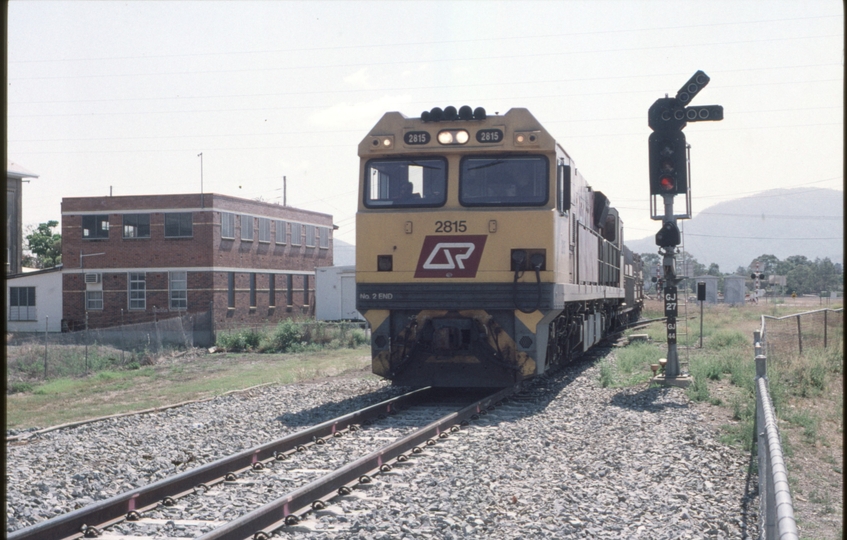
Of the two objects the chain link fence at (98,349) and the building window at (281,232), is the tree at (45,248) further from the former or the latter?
the chain link fence at (98,349)

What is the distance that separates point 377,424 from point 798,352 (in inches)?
472

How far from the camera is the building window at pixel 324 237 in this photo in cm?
5066

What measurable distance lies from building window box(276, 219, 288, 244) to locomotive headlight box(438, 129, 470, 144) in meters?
34.5

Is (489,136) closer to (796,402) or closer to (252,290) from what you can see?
(796,402)

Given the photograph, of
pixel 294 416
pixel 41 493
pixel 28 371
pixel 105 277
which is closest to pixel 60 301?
pixel 105 277

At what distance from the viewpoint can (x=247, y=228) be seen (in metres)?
42.2

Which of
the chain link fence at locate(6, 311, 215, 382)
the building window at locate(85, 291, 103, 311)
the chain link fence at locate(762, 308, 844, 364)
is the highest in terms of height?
the building window at locate(85, 291, 103, 311)

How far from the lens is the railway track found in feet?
18.0

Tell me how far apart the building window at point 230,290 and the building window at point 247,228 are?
6.92 feet

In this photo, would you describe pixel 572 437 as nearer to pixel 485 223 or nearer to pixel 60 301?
pixel 485 223

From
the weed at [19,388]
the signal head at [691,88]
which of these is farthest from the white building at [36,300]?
the signal head at [691,88]

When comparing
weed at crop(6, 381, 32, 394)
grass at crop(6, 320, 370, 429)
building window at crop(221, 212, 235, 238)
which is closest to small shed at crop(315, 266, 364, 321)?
building window at crop(221, 212, 235, 238)

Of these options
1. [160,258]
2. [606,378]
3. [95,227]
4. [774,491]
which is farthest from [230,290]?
[774,491]

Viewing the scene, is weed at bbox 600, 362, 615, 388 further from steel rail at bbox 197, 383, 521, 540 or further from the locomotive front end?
steel rail at bbox 197, 383, 521, 540
